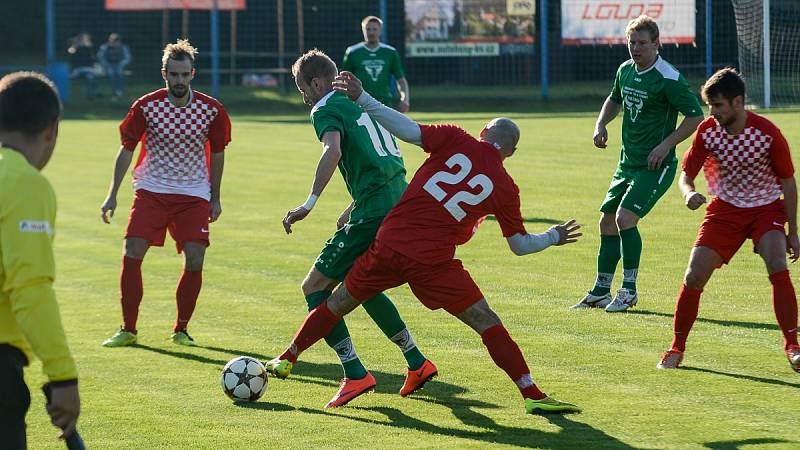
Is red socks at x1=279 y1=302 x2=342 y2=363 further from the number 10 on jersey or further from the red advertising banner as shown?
the red advertising banner

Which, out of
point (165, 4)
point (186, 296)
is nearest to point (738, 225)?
point (186, 296)

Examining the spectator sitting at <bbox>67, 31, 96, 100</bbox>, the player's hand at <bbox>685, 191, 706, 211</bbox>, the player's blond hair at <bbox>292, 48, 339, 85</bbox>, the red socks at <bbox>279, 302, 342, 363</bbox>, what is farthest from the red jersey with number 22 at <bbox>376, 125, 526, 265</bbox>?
the spectator sitting at <bbox>67, 31, 96, 100</bbox>

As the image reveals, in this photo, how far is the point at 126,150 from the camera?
944 centimetres

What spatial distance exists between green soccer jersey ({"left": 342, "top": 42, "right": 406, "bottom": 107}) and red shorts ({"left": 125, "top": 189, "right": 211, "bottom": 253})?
8.94m

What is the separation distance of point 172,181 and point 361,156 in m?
2.40

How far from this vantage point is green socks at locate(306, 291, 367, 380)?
24.5 feet

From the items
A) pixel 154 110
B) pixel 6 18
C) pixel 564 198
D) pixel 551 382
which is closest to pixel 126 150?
pixel 154 110

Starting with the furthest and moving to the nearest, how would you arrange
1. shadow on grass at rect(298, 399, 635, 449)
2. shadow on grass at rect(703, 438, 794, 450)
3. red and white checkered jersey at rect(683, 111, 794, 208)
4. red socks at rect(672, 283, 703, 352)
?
red socks at rect(672, 283, 703, 352), red and white checkered jersey at rect(683, 111, 794, 208), shadow on grass at rect(298, 399, 635, 449), shadow on grass at rect(703, 438, 794, 450)

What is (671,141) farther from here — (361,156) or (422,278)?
(422,278)

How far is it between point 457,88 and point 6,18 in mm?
20667

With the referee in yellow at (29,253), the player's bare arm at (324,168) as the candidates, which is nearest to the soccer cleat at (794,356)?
the player's bare arm at (324,168)

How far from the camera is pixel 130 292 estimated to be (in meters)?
9.45

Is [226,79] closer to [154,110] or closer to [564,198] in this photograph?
[564,198]

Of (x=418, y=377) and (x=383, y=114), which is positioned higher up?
(x=383, y=114)
